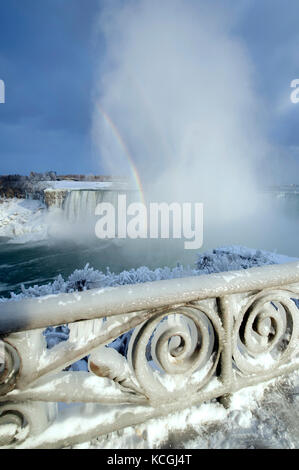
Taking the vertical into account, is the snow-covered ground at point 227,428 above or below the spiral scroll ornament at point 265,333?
below

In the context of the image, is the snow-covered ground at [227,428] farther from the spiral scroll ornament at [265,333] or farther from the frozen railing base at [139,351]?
the spiral scroll ornament at [265,333]

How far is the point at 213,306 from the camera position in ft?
4.24

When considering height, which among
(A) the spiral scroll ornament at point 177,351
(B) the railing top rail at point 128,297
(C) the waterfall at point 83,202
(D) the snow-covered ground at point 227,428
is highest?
(C) the waterfall at point 83,202

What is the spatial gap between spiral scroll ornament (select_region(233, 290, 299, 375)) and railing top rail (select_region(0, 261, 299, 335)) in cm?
12

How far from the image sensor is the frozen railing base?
100cm

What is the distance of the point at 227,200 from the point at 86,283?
38084mm

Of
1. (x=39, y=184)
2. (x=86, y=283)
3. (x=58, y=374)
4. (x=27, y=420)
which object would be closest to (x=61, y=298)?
(x=58, y=374)

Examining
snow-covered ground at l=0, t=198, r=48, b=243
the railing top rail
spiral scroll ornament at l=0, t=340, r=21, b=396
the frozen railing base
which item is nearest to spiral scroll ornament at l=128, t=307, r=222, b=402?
the frozen railing base

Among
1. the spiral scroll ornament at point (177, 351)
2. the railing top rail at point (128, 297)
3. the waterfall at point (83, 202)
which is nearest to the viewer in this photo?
the railing top rail at point (128, 297)

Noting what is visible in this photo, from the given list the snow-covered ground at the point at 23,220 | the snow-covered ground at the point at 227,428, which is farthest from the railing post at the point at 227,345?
the snow-covered ground at the point at 23,220

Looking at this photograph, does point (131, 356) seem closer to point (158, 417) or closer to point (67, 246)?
point (158, 417)

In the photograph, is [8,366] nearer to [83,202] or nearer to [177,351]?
[177,351]

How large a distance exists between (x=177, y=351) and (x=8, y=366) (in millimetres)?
812

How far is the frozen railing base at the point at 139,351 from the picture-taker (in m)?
1.00
